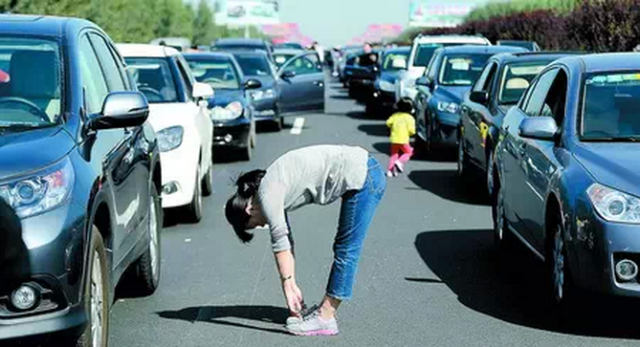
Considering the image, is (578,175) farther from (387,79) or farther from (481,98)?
(387,79)

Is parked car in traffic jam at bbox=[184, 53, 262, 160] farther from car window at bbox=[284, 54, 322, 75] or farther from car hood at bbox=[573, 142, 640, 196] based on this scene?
car hood at bbox=[573, 142, 640, 196]

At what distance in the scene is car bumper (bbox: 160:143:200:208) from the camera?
1212cm

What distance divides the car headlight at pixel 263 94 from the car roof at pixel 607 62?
14390 millimetres

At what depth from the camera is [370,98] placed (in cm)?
3186

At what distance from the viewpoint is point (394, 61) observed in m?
30.3

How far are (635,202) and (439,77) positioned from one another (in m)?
12.2

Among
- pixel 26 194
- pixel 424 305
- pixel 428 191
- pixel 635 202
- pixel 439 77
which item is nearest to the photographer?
pixel 26 194

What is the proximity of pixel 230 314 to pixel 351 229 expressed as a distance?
3.94 ft

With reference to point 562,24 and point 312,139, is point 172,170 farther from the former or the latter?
point 562,24

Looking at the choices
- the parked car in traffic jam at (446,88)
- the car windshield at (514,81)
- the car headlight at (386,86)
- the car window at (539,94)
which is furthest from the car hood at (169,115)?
the car headlight at (386,86)

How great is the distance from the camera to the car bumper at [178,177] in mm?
12117

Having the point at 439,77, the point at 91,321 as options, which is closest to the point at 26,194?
the point at 91,321

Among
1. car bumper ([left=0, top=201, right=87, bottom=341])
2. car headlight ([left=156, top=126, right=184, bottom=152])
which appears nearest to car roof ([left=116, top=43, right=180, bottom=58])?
car headlight ([left=156, top=126, right=184, bottom=152])

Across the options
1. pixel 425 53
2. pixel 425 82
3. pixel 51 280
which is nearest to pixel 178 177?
pixel 51 280
